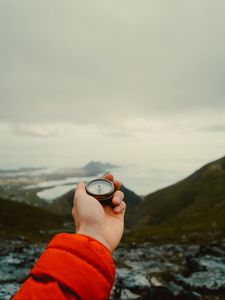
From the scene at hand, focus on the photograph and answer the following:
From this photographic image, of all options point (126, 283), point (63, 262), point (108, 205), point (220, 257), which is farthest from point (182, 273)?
point (63, 262)

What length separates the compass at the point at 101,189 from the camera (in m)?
6.24

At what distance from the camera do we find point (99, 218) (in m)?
4.67

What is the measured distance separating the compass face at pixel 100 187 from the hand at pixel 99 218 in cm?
21

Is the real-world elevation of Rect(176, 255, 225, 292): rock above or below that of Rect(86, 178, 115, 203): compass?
below

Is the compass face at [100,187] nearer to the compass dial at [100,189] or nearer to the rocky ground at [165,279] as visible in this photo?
the compass dial at [100,189]

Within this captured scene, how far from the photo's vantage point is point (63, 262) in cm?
324

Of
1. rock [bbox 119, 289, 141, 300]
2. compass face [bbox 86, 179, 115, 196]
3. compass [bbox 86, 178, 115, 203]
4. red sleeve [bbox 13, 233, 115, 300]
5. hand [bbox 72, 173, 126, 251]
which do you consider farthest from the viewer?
rock [bbox 119, 289, 141, 300]

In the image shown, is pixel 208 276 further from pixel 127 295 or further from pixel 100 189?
pixel 100 189

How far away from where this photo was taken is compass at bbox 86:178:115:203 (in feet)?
20.5

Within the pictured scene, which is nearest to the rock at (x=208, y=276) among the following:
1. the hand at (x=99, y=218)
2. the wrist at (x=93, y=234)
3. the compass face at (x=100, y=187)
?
the compass face at (x=100, y=187)

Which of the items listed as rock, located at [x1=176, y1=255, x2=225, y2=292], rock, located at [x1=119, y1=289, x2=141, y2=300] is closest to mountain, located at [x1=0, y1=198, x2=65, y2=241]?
rock, located at [x1=176, y1=255, x2=225, y2=292]

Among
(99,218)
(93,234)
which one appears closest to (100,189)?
(99,218)

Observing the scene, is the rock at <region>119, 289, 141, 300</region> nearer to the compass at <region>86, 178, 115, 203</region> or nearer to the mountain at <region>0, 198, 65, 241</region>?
the compass at <region>86, 178, 115, 203</region>

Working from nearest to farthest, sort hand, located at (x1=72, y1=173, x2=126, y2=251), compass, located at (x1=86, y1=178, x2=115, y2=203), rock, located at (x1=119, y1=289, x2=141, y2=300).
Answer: hand, located at (x1=72, y1=173, x2=126, y2=251) < compass, located at (x1=86, y1=178, x2=115, y2=203) < rock, located at (x1=119, y1=289, x2=141, y2=300)
